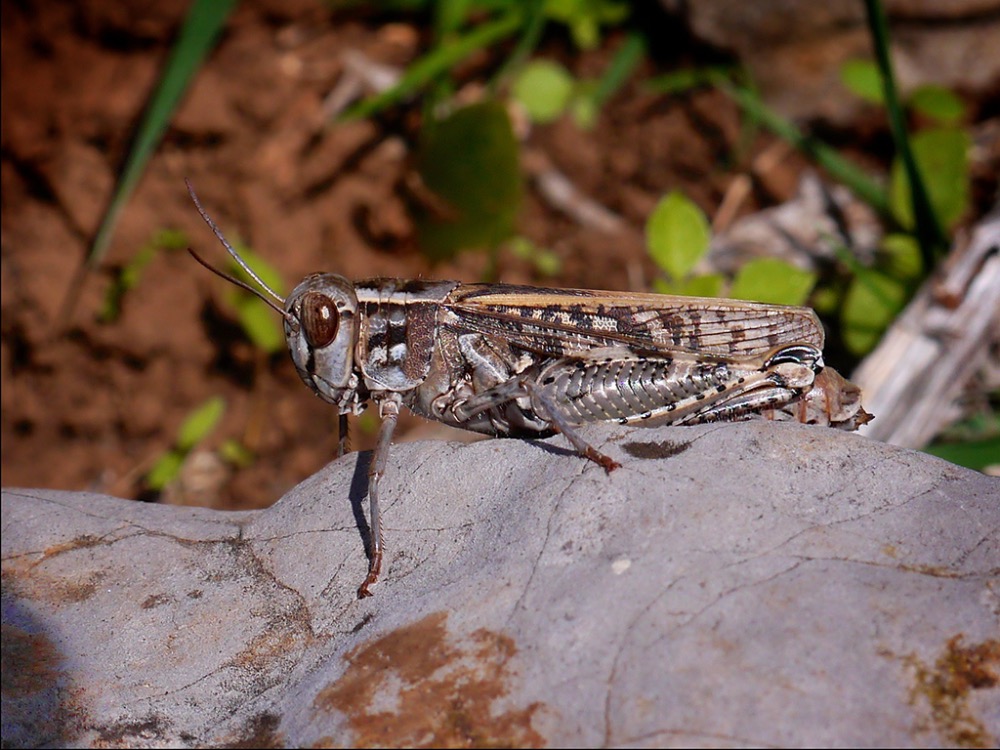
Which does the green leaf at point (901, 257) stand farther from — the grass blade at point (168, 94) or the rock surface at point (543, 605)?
the grass blade at point (168, 94)

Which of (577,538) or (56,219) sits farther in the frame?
(56,219)

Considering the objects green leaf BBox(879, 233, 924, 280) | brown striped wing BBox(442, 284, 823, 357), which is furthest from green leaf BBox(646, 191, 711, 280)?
green leaf BBox(879, 233, 924, 280)

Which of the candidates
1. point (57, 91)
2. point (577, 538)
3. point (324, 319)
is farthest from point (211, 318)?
point (577, 538)

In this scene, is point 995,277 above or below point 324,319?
below

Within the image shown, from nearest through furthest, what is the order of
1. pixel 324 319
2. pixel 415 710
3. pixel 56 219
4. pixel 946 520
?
pixel 415 710
pixel 946 520
pixel 324 319
pixel 56 219

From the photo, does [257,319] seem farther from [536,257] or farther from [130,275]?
[536,257]

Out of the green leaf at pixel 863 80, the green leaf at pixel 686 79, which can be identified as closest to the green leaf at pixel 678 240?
the green leaf at pixel 863 80

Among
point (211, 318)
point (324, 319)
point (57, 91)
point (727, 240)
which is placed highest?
point (57, 91)

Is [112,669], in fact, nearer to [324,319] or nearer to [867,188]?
[324,319]
